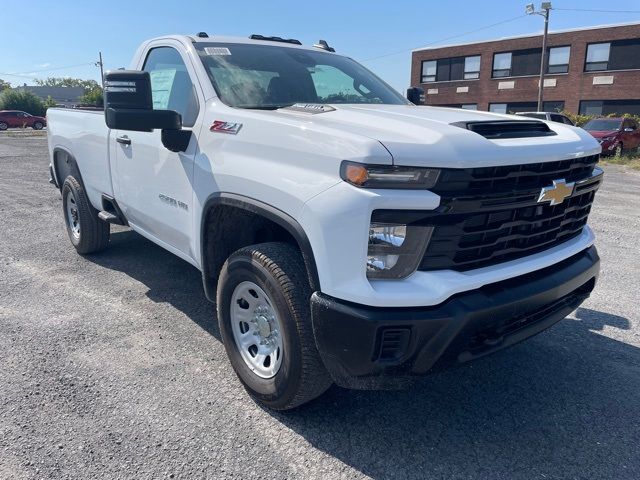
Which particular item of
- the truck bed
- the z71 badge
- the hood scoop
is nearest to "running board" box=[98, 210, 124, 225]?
the truck bed

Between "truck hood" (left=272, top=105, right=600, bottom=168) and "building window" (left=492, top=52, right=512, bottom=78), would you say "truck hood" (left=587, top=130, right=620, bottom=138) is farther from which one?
"truck hood" (left=272, top=105, right=600, bottom=168)

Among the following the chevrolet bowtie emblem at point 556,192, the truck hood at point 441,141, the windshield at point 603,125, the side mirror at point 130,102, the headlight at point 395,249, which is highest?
the side mirror at point 130,102

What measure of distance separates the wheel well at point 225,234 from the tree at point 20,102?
5954cm

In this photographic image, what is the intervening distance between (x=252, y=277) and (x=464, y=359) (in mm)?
1129

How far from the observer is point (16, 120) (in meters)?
41.2

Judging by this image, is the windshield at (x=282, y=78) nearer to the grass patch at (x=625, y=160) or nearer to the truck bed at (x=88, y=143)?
the truck bed at (x=88, y=143)

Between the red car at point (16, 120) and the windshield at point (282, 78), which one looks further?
the red car at point (16, 120)

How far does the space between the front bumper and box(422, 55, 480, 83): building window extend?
38.9m

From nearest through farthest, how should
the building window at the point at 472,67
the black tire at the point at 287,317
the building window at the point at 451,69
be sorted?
the black tire at the point at 287,317, the building window at the point at 472,67, the building window at the point at 451,69

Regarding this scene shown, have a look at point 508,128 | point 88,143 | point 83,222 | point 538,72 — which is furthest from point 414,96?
point 538,72

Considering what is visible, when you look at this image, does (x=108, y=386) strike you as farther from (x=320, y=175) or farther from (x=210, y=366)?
(x=320, y=175)

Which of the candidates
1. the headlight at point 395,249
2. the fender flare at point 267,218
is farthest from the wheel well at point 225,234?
the headlight at point 395,249

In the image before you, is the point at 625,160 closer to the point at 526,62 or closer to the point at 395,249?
the point at 526,62

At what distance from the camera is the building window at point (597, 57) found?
104 feet
